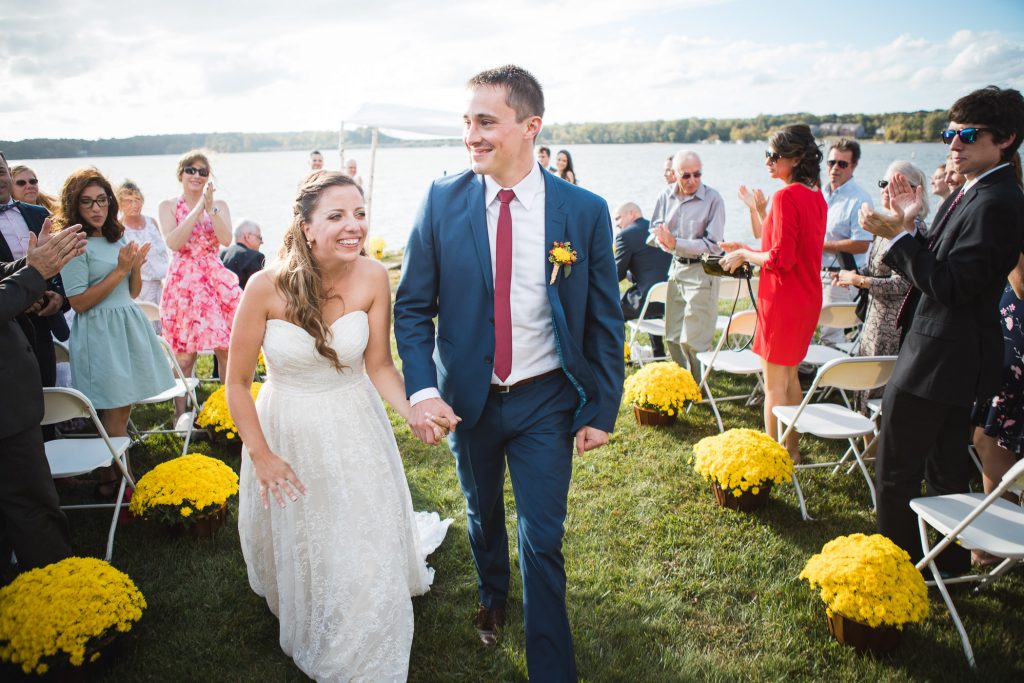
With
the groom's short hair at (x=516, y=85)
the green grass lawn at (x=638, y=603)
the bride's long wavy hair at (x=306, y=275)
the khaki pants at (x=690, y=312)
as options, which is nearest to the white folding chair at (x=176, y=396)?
the green grass lawn at (x=638, y=603)

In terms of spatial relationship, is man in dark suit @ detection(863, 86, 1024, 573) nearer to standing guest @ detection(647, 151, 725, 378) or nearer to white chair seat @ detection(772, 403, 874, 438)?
white chair seat @ detection(772, 403, 874, 438)

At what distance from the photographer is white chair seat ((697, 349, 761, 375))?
19.0 feet

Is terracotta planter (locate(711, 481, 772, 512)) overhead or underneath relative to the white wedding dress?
underneath

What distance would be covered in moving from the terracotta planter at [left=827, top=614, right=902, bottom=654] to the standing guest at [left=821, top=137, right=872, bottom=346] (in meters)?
4.18

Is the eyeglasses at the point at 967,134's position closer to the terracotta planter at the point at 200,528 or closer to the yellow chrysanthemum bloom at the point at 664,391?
the yellow chrysanthemum bloom at the point at 664,391

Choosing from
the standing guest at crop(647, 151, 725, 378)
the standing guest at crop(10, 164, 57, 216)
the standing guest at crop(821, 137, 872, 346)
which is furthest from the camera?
the standing guest at crop(821, 137, 872, 346)

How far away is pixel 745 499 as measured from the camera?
14.8 feet

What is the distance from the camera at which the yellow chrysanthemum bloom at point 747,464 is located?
4387 millimetres

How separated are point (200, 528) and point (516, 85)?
3.40m

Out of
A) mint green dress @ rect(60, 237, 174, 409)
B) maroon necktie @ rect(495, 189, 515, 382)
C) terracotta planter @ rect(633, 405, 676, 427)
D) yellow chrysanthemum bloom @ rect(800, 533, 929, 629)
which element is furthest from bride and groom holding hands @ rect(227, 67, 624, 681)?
terracotta planter @ rect(633, 405, 676, 427)

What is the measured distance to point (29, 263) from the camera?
3.11 m

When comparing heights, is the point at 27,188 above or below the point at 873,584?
above

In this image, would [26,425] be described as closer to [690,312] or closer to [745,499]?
[745,499]

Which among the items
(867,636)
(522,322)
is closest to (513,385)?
(522,322)
